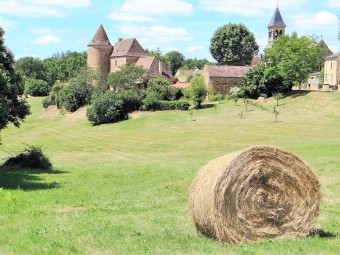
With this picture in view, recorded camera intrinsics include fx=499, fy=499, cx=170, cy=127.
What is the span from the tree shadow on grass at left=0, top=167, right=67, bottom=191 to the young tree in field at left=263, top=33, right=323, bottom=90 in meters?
53.5

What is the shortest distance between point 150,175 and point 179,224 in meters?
9.93

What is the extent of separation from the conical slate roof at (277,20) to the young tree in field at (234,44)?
1635 centimetres

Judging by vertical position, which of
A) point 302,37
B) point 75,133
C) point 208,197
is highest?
point 302,37

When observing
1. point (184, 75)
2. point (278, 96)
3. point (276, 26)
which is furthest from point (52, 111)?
point (276, 26)

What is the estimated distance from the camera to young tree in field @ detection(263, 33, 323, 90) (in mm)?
72188

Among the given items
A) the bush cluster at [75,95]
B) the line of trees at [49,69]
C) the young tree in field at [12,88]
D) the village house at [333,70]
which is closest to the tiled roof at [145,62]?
the bush cluster at [75,95]

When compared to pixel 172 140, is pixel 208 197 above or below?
above

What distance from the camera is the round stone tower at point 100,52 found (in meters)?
95.2

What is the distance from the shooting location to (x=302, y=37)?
74062 mm

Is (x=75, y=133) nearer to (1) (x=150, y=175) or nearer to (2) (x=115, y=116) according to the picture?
(2) (x=115, y=116)

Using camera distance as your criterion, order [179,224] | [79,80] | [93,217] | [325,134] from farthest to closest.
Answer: [79,80]
[325,134]
[93,217]
[179,224]

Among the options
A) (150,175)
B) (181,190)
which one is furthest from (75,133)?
(181,190)

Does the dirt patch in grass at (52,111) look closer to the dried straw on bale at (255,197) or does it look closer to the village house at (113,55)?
the village house at (113,55)

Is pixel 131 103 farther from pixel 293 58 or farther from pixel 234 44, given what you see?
pixel 234 44
